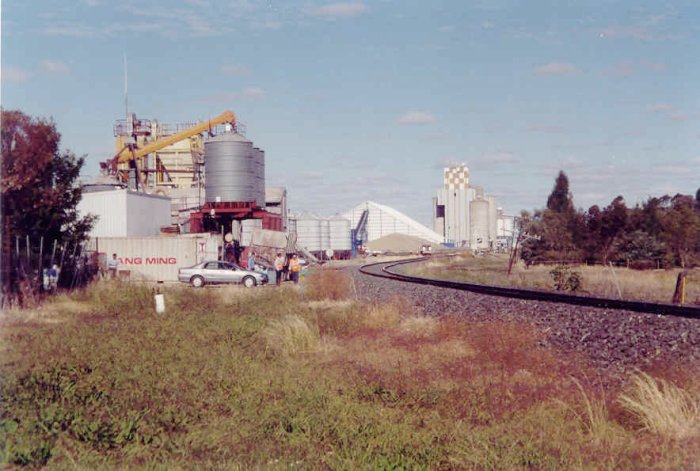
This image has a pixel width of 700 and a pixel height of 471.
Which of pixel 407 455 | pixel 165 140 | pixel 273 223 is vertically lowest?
pixel 407 455

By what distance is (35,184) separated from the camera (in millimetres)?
25656

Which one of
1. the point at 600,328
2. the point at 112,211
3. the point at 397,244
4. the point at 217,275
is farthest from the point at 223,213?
the point at 397,244

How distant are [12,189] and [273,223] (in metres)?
33.6

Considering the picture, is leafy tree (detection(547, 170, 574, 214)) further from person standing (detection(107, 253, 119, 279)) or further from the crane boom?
person standing (detection(107, 253, 119, 279))

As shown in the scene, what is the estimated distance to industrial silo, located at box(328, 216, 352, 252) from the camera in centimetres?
8581

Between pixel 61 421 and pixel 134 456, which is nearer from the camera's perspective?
pixel 134 456

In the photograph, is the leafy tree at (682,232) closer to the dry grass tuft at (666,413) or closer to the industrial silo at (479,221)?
the dry grass tuft at (666,413)

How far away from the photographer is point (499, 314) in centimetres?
1812

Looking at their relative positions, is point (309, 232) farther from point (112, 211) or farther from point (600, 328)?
point (600, 328)

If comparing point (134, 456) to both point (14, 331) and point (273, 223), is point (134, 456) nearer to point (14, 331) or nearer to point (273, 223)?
point (14, 331)

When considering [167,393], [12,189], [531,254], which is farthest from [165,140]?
[167,393]

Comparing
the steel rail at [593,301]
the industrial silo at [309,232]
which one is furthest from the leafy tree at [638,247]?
the industrial silo at [309,232]

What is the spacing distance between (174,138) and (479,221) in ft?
283

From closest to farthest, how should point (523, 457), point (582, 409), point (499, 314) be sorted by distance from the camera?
point (523, 457) < point (582, 409) < point (499, 314)
